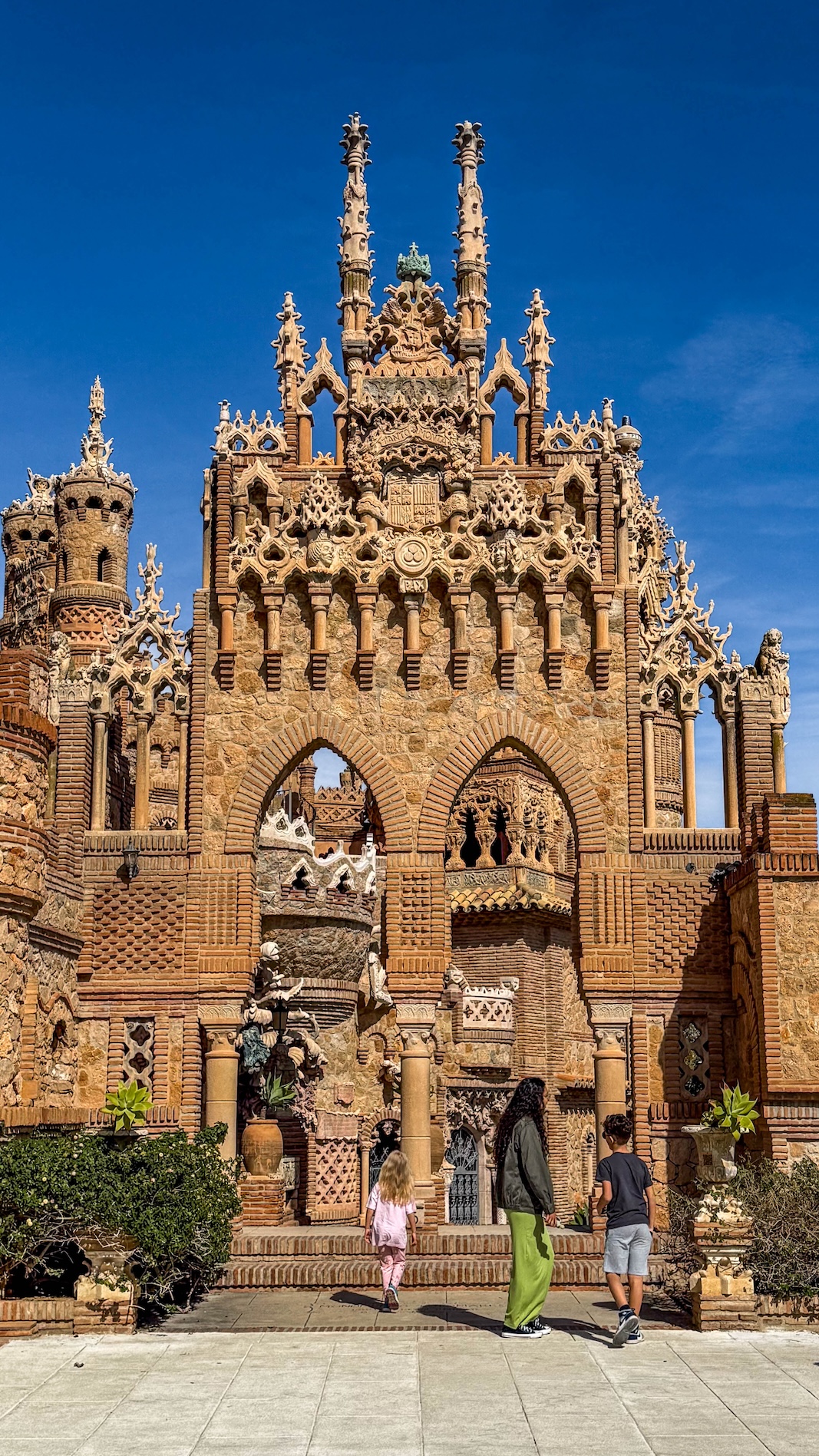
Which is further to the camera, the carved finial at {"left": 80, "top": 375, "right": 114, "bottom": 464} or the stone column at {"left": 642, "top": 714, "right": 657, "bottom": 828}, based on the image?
the carved finial at {"left": 80, "top": 375, "right": 114, "bottom": 464}

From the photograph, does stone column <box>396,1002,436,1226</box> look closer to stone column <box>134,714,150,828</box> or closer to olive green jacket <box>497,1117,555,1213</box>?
stone column <box>134,714,150,828</box>

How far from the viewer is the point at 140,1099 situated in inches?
489

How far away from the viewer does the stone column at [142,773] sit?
55.6ft

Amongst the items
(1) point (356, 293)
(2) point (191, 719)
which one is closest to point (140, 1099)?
(2) point (191, 719)

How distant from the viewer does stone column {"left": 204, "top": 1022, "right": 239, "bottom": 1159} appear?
1597 centimetres

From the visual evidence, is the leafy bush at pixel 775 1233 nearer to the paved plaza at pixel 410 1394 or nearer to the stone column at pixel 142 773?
the paved plaza at pixel 410 1394

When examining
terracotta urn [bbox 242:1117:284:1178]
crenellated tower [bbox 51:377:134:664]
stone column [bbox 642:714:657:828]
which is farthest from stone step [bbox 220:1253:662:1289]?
crenellated tower [bbox 51:377:134:664]

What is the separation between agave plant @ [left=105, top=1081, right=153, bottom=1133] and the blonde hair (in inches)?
74.8

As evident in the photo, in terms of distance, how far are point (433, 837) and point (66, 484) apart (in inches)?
655

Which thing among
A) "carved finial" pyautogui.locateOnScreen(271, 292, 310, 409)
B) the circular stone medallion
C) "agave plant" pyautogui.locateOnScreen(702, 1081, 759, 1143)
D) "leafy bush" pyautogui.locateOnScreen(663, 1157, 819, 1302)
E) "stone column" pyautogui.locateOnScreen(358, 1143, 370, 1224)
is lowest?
"stone column" pyautogui.locateOnScreen(358, 1143, 370, 1224)

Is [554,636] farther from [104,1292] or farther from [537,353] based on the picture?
[104,1292]

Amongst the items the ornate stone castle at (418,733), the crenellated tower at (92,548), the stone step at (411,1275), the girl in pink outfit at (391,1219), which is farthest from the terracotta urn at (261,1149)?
the crenellated tower at (92,548)

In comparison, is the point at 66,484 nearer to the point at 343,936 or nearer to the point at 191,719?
the point at 343,936

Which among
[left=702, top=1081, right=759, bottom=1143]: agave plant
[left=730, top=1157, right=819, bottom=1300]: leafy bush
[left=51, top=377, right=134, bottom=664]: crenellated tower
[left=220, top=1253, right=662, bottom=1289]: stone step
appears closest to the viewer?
[left=730, top=1157, right=819, bottom=1300]: leafy bush
